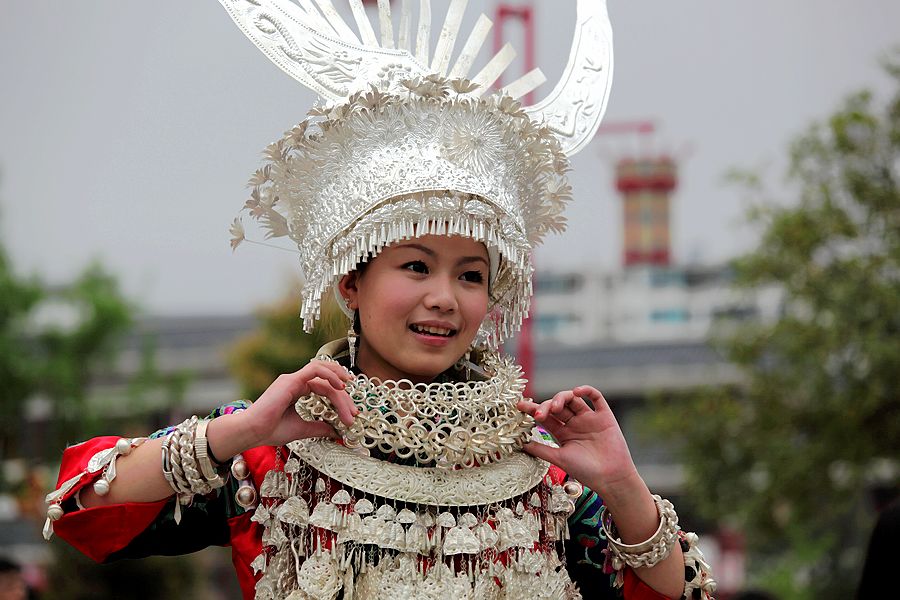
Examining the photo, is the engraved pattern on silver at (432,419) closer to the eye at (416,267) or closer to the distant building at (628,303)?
the eye at (416,267)

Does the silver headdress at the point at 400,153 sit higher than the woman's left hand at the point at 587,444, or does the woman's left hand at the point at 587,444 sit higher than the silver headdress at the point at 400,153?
the silver headdress at the point at 400,153

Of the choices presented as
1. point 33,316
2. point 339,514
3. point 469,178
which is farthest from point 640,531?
point 33,316

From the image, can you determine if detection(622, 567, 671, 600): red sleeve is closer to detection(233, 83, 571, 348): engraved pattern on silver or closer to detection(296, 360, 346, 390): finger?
detection(233, 83, 571, 348): engraved pattern on silver

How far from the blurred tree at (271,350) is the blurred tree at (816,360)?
4.36m

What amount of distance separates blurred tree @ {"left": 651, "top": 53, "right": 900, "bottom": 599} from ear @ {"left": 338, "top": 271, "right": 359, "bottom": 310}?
826cm

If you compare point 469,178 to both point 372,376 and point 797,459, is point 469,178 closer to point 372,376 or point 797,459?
point 372,376

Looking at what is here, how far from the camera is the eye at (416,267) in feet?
9.36

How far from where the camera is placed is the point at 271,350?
15414 millimetres

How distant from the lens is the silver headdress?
284cm

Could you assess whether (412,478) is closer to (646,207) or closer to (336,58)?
(336,58)

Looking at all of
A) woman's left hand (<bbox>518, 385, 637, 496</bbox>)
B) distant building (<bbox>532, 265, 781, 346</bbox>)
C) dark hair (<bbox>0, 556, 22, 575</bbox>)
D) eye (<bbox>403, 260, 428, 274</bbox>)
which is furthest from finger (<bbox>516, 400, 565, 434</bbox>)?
distant building (<bbox>532, 265, 781, 346</bbox>)

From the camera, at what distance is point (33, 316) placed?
18781 millimetres

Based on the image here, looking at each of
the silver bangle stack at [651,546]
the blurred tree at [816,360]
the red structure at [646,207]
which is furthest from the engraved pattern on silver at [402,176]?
the red structure at [646,207]

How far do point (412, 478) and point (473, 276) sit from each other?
0.45 m
